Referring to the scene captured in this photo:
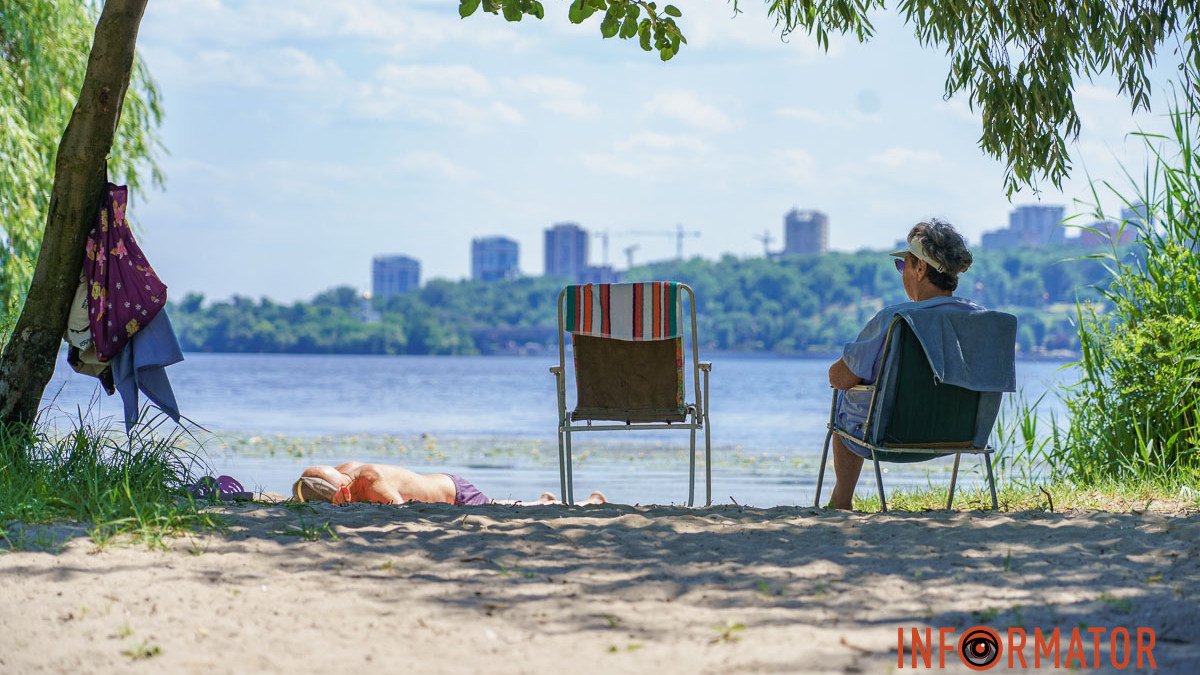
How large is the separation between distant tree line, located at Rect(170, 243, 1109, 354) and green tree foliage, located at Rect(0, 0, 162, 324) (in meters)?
18.9

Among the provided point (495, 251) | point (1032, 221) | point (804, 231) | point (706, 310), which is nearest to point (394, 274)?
point (495, 251)

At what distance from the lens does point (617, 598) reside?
9.52 ft

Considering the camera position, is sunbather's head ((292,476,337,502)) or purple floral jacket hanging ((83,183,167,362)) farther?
sunbather's head ((292,476,337,502))

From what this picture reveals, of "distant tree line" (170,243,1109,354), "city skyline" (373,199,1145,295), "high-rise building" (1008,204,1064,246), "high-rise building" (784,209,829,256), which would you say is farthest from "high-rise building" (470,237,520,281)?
"high-rise building" (1008,204,1064,246)

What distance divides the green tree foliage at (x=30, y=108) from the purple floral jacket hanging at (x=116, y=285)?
11.1 feet

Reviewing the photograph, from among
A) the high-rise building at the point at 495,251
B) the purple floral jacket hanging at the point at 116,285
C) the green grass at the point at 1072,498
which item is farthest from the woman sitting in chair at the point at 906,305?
the high-rise building at the point at 495,251

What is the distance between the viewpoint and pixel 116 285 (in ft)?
15.2

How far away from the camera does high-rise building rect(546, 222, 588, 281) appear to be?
84688mm

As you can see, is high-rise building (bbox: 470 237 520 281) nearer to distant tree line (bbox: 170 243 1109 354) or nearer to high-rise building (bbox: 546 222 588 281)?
high-rise building (bbox: 546 222 588 281)

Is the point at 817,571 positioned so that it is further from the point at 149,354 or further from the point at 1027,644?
the point at 149,354

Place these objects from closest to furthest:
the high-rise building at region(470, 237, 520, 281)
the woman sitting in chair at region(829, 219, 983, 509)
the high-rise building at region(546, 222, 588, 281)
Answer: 1. the woman sitting in chair at region(829, 219, 983, 509)
2. the high-rise building at region(546, 222, 588, 281)
3. the high-rise building at region(470, 237, 520, 281)

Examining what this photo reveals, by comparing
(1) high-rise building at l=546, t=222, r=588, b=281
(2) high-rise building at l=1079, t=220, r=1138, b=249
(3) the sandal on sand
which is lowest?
(3) the sandal on sand

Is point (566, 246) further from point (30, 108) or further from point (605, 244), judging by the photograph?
point (30, 108)

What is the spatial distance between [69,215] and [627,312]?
229cm
